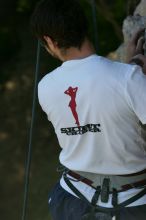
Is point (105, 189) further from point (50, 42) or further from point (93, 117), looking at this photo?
point (50, 42)

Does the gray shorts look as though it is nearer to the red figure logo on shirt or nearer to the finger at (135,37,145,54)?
the red figure logo on shirt

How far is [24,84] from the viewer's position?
8625mm

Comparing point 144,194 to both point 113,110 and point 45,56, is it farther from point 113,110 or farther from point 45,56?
point 45,56

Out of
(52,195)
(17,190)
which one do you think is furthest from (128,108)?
(17,190)

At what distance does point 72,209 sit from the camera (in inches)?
85.2

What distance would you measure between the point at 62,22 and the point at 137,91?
369 millimetres

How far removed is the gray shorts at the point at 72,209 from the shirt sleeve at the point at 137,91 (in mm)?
339

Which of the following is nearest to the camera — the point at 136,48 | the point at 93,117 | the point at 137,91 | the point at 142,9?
the point at 137,91

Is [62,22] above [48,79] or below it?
above

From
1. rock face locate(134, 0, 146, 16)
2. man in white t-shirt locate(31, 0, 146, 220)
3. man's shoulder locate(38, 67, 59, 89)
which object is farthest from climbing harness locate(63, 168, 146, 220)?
rock face locate(134, 0, 146, 16)

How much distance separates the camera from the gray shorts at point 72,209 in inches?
80.0

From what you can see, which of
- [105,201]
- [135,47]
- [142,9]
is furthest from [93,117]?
[142,9]

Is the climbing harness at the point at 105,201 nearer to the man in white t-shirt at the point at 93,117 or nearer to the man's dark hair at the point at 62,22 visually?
the man in white t-shirt at the point at 93,117

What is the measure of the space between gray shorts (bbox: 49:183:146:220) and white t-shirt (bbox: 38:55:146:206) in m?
0.13
